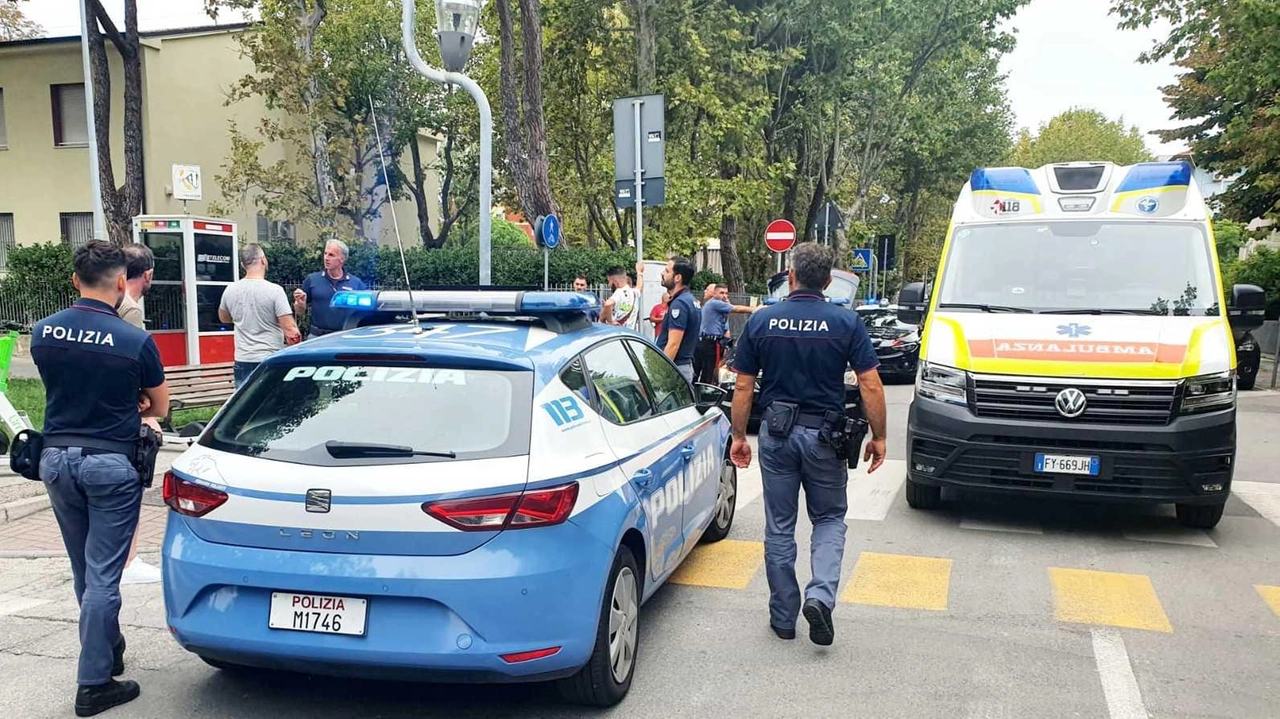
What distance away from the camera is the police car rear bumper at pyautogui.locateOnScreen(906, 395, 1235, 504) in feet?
19.9

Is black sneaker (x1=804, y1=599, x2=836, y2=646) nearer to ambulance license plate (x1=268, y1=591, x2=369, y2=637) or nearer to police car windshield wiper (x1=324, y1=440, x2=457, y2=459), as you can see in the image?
police car windshield wiper (x1=324, y1=440, x2=457, y2=459)

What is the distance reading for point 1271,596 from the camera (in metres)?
5.40

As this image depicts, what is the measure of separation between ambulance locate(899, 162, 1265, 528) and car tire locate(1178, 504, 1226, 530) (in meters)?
0.01

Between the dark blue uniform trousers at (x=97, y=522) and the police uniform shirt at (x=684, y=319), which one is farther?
the police uniform shirt at (x=684, y=319)

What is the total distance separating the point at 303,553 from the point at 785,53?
66.6 ft

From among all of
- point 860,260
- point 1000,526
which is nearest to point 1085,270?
point 1000,526

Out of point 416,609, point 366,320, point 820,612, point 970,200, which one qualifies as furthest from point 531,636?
point 970,200

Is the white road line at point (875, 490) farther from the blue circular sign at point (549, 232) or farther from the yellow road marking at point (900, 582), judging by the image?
the blue circular sign at point (549, 232)

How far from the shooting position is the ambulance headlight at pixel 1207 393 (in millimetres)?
6082

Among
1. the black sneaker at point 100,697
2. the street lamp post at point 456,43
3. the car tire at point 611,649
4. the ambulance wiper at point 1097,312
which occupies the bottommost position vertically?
the black sneaker at point 100,697

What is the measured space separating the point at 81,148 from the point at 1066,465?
2504cm

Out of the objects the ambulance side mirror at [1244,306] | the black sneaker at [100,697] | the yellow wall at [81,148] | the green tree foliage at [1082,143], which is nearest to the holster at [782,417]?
the black sneaker at [100,697]

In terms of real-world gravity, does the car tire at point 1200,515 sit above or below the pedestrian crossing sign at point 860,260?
below

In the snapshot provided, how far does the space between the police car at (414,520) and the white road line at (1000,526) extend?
3654 millimetres
